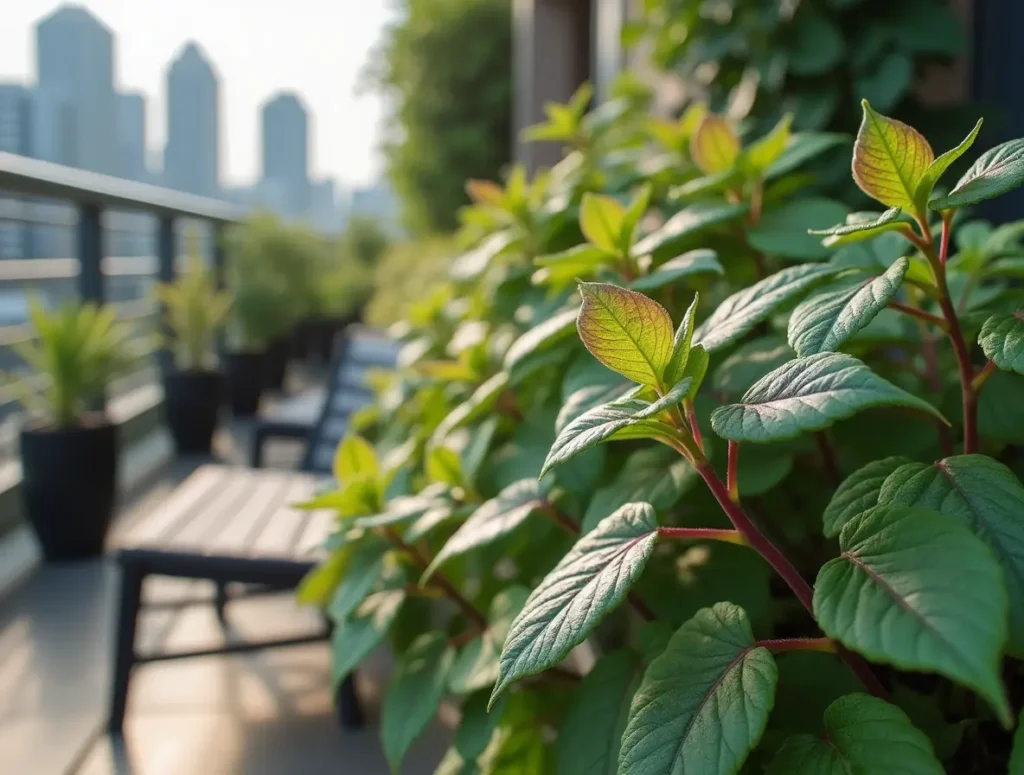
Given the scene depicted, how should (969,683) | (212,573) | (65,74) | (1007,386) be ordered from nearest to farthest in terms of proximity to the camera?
(969,683) < (1007,386) < (212,573) < (65,74)

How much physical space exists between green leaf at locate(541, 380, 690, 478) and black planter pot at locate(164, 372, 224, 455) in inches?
195

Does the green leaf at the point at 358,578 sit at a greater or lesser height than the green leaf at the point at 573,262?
lesser

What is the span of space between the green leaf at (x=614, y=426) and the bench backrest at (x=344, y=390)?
2.33 metres

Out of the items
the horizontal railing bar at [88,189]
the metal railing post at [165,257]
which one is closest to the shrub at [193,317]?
the metal railing post at [165,257]

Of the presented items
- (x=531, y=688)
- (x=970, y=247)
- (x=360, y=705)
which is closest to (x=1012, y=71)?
(x=970, y=247)

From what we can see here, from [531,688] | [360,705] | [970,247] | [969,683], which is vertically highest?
[970,247]

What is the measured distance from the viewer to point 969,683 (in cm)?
44

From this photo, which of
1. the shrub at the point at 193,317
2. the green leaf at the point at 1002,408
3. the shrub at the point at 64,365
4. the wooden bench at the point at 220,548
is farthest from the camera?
the shrub at the point at 193,317

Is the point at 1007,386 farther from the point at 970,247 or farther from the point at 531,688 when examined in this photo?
the point at 531,688

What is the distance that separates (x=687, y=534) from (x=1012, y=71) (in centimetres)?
172

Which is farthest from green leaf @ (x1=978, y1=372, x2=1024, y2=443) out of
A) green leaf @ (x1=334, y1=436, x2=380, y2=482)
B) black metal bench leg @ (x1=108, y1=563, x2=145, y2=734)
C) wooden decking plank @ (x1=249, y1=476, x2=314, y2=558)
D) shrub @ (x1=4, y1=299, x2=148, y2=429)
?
shrub @ (x1=4, y1=299, x2=148, y2=429)

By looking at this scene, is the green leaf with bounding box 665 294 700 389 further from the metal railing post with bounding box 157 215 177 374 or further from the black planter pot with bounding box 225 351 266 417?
the black planter pot with bounding box 225 351 266 417

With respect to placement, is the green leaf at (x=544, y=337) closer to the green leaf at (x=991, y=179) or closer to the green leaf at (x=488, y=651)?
the green leaf at (x=488, y=651)

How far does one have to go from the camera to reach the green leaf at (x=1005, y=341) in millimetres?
622
